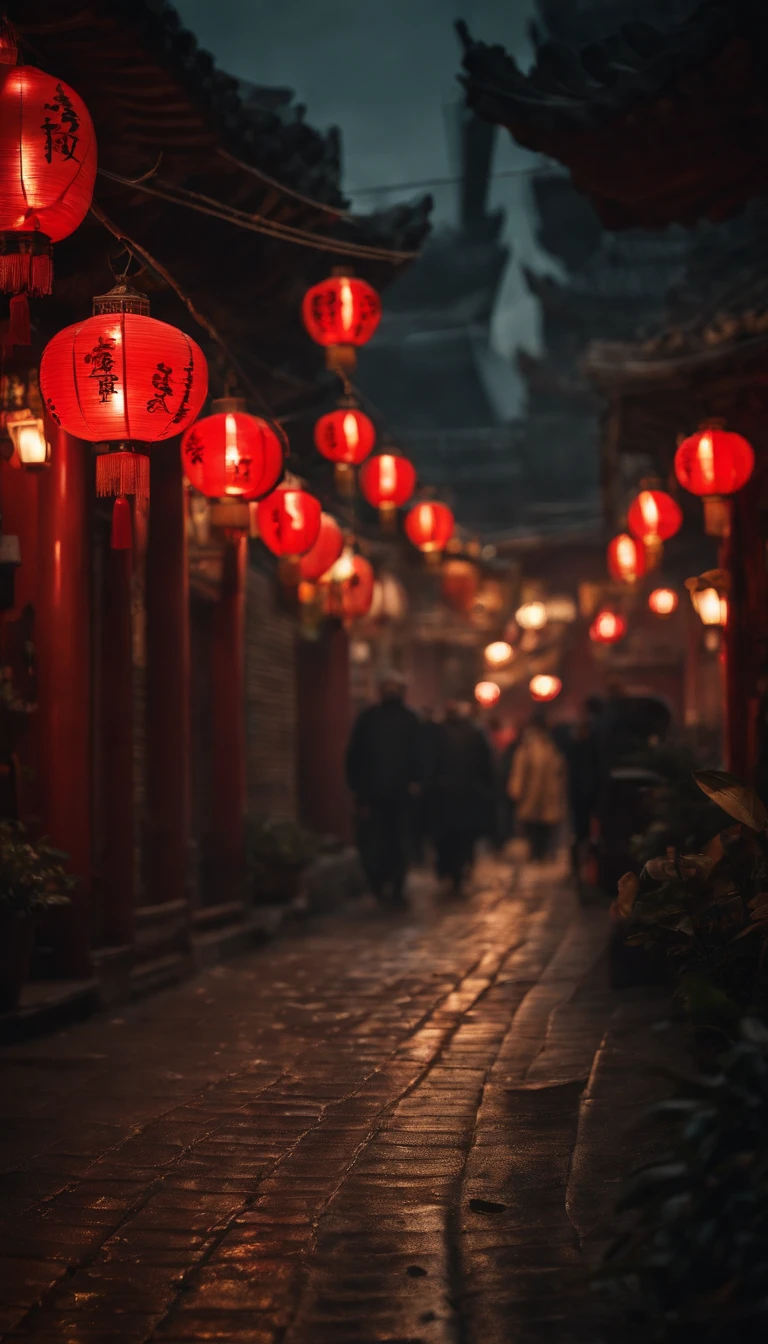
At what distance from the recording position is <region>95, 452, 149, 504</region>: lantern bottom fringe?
705 centimetres

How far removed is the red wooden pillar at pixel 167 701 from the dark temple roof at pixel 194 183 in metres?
1.62

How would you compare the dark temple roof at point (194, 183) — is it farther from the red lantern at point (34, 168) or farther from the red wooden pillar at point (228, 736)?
the red wooden pillar at point (228, 736)

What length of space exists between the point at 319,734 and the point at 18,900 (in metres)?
11.2

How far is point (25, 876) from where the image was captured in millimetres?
7805

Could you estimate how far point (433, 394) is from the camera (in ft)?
135

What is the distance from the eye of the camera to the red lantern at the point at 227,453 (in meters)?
9.20

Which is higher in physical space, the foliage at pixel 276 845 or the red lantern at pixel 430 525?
the red lantern at pixel 430 525

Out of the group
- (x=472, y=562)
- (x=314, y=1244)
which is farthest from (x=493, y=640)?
(x=314, y=1244)

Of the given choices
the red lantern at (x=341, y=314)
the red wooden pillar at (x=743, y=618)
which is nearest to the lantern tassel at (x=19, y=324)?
the red lantern at (x=341, y=314)

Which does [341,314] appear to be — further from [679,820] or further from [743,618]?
[679,820]

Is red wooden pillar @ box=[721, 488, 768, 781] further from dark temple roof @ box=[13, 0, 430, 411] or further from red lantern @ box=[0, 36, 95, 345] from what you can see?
red lantern @ box=[0, 36, 95, 345]

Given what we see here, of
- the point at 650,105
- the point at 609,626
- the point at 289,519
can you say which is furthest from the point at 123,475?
the point at 609,626

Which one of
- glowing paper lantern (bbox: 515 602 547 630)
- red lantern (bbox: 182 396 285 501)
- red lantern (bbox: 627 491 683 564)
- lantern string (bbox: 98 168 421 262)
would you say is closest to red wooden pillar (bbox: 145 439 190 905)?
red lantern (bbox: 182 396 285 501)

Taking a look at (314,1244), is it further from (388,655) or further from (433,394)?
(433,394)
